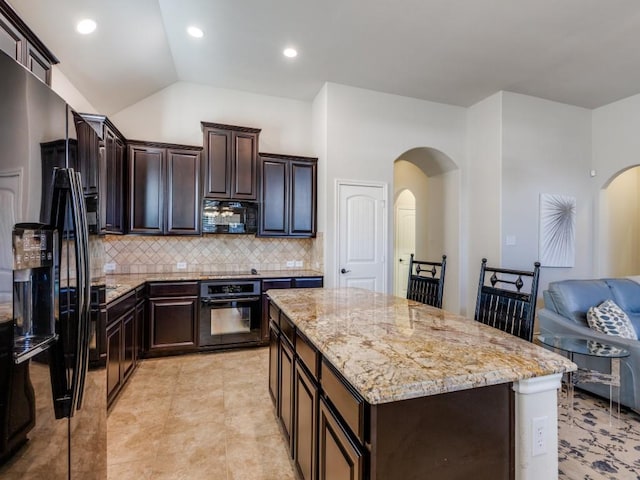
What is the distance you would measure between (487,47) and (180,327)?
4.59 meters

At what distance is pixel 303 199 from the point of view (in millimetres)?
4379

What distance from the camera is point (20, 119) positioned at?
3.22ft

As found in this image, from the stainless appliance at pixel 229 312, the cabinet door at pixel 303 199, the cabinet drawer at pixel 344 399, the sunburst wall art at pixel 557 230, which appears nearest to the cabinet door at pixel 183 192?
the stainless appliance at pixel 229 312

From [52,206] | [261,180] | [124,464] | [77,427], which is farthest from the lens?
[261,180]

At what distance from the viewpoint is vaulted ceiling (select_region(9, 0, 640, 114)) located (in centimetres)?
286

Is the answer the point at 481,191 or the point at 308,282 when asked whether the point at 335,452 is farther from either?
the point at 481,191

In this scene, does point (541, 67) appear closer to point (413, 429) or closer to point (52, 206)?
point (413, 429)

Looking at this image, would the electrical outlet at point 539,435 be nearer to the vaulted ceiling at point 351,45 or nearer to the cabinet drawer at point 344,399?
the cabinet drawer at point 344,399

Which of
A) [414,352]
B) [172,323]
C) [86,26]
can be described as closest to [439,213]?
[172,323]

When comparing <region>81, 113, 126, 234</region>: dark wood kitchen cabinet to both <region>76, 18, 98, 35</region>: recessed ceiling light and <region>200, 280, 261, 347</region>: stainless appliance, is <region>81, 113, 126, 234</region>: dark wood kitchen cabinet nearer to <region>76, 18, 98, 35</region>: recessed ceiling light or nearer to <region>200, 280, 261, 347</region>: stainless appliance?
<region>76, 18, 98, 35</region>: recessed ceiling light

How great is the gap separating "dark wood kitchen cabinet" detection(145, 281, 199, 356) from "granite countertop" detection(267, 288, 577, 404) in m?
2.13

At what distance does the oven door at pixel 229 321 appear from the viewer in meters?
3.70

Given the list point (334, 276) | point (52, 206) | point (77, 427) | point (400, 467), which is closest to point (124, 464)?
point (77, 427)

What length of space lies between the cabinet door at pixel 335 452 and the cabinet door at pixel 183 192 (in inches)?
125
